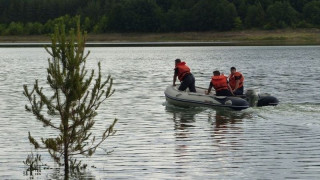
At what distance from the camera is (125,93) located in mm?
38094

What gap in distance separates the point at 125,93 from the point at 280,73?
22.0m

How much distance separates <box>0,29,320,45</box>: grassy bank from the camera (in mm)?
128875

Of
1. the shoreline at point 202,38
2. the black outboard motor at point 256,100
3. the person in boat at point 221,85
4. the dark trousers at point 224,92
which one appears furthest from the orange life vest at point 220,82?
the shoreline at point 202,38

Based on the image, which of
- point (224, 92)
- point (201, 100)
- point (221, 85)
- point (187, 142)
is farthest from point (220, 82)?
point (187, 142)

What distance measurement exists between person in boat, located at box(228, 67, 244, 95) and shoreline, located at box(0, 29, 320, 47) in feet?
310

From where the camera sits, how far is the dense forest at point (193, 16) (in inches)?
5576

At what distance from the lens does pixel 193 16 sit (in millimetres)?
150875

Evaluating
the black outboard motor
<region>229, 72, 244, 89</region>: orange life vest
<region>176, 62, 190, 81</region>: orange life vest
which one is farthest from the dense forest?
the black outboard motor

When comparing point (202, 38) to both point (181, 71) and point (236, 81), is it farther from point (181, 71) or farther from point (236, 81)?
point (236, 81)

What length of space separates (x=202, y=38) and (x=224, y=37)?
4.80 meters

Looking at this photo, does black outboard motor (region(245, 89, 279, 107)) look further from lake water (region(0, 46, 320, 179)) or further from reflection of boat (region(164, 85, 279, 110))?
lake water (region(0, 46, 320, 179))

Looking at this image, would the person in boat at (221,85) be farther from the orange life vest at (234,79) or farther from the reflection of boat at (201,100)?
the orange life vest at (234,79)

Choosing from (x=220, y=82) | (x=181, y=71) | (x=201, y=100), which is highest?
(x=181, y=71)

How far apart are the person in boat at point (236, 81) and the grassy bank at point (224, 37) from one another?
98.9 meters
